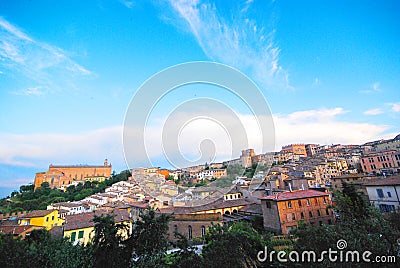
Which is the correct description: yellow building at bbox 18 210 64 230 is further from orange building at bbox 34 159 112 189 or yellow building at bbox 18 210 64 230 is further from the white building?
orange building at bbox 34 159 112 189

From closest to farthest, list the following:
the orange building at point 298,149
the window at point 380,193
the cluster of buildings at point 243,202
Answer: the cluster of buildings at point 243,202
the window at point 380,193
the orange building at point 298,149

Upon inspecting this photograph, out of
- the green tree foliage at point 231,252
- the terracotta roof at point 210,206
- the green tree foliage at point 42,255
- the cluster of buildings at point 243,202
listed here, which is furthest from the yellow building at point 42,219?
the green tree foliage at point 231,252

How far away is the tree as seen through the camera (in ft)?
17.3

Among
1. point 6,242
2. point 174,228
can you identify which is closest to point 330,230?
point 6,242

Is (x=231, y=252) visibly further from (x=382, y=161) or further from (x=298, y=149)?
(x=298, y=149)

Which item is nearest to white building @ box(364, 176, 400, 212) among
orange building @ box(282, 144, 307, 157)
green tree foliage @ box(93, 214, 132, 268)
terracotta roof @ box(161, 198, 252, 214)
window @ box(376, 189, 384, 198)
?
window @ box(376, 189, 384, 198)

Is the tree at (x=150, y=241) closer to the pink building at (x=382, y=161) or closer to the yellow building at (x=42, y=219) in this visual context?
the yellow building at (x=42, y=219)

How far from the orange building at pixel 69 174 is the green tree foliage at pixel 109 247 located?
6580cm

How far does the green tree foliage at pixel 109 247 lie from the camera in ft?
17.4

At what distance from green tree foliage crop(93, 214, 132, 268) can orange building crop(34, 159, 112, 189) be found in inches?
2590

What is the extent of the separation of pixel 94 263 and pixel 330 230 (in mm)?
6079

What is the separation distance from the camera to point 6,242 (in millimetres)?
5469

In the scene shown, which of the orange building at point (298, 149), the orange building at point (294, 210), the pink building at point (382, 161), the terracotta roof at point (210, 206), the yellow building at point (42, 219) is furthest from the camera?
the orange building at point (298, 149)

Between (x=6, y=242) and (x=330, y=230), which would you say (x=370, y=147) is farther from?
(x=6, y=242)
